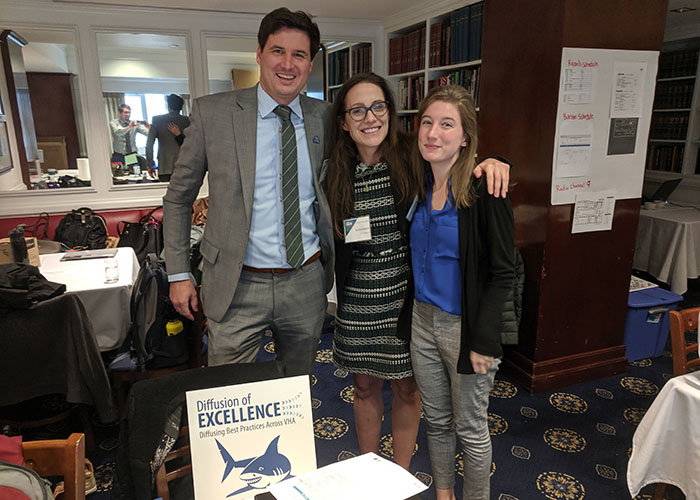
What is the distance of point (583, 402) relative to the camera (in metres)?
2.77

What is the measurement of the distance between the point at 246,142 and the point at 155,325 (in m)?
1.17

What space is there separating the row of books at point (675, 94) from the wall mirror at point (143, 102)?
5263mm

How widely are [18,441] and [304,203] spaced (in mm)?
983

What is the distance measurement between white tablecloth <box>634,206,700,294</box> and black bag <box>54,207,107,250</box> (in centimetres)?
472

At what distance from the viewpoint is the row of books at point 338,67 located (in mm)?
5484

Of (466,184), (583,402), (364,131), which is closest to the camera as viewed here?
(466,184)

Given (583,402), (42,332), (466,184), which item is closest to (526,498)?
(583,402)

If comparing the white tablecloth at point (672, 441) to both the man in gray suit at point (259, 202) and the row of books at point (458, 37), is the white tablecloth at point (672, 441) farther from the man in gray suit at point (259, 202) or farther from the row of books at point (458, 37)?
the row of books at point (458, 37)

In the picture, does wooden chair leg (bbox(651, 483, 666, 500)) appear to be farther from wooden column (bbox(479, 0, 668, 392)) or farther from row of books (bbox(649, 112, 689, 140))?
row of books (bbox(649, 112, 689, 140))

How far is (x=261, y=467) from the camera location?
3.51ft

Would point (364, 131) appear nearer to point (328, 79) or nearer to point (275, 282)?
point (275, 282)

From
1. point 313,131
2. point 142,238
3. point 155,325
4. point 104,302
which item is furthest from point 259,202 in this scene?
point 142,238

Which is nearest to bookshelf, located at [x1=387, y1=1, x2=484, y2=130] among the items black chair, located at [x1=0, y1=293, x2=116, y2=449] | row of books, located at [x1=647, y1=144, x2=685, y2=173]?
row of books, located at [x1=647, y1=144, x2=685, y2=173]

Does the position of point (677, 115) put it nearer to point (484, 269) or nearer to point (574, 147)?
point (574, 147)
